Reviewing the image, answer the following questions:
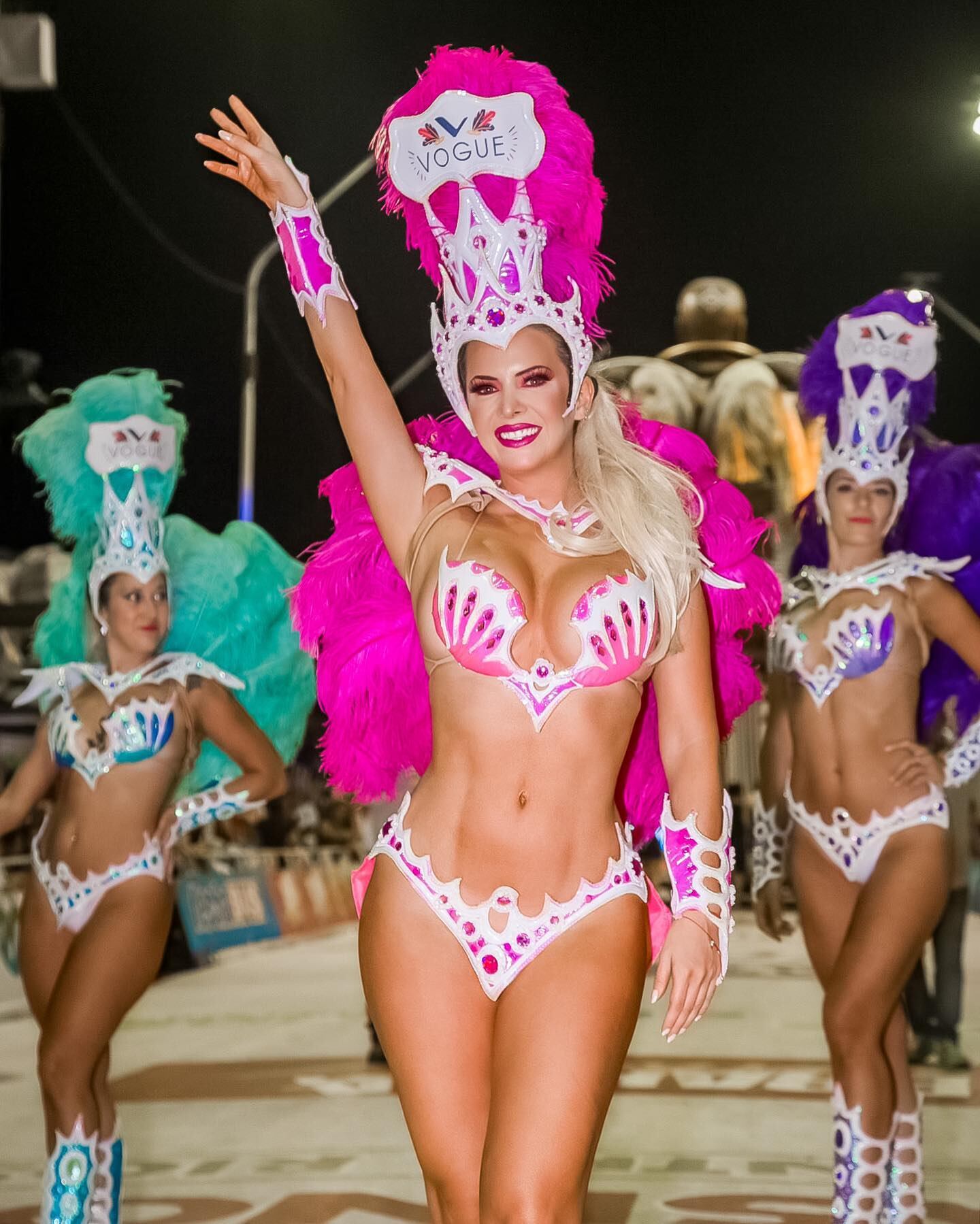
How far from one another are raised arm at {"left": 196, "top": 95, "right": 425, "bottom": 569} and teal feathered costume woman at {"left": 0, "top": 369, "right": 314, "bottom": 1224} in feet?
5.79

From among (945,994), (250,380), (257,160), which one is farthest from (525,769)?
(250,380)

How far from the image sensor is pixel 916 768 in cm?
442

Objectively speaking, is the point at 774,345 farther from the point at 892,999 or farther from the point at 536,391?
the point at 536,391

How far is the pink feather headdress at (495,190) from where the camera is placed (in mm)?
2855

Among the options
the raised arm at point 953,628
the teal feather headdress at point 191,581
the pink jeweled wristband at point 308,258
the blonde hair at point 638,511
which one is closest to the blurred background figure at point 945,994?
the raised arm at point 953,628

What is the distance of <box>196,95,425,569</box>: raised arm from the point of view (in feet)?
9.20

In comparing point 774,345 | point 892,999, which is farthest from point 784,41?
point 892,999

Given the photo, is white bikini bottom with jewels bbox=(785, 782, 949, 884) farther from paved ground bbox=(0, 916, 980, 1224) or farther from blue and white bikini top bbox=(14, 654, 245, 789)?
blue and white bikini top bbox=(14, 654, 245, 789)

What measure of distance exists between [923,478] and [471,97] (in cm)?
254

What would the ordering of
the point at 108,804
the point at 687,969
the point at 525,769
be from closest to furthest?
the point at 687,969, the point at 525,769, the point at 108,804

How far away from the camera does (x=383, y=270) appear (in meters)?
8.60

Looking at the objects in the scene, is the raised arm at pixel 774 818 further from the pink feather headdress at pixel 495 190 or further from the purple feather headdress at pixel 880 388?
the pink feather headdress at pixel 495 190

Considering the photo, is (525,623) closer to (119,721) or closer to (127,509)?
(119,721)

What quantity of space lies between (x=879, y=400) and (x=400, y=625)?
223 cm
